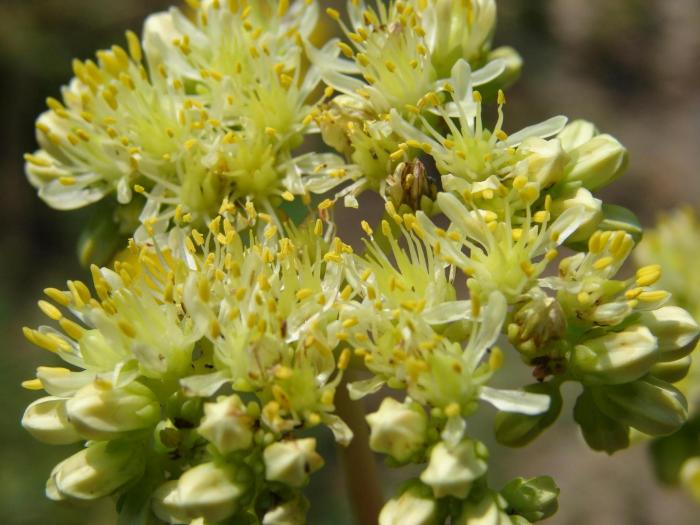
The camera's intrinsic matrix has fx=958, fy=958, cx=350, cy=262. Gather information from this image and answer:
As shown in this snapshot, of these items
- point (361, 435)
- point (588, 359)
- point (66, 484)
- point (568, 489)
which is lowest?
point (568, 489)

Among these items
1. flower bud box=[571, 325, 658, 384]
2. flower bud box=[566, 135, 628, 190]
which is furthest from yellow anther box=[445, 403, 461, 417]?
flower bud box=[566, 135, 628, 190]

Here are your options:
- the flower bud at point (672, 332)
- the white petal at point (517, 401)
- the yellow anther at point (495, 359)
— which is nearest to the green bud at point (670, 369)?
the flower bud at point (672, 332)

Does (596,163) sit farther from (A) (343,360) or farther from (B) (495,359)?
(A) (343,360)

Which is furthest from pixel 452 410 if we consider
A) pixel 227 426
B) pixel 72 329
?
pixel 72 329

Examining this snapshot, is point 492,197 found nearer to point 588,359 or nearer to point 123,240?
point 588,359

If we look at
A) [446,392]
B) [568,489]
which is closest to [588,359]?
[446,392]

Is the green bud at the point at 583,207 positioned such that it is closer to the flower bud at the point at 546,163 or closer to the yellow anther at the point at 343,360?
the flower bud at the point at 546,163
